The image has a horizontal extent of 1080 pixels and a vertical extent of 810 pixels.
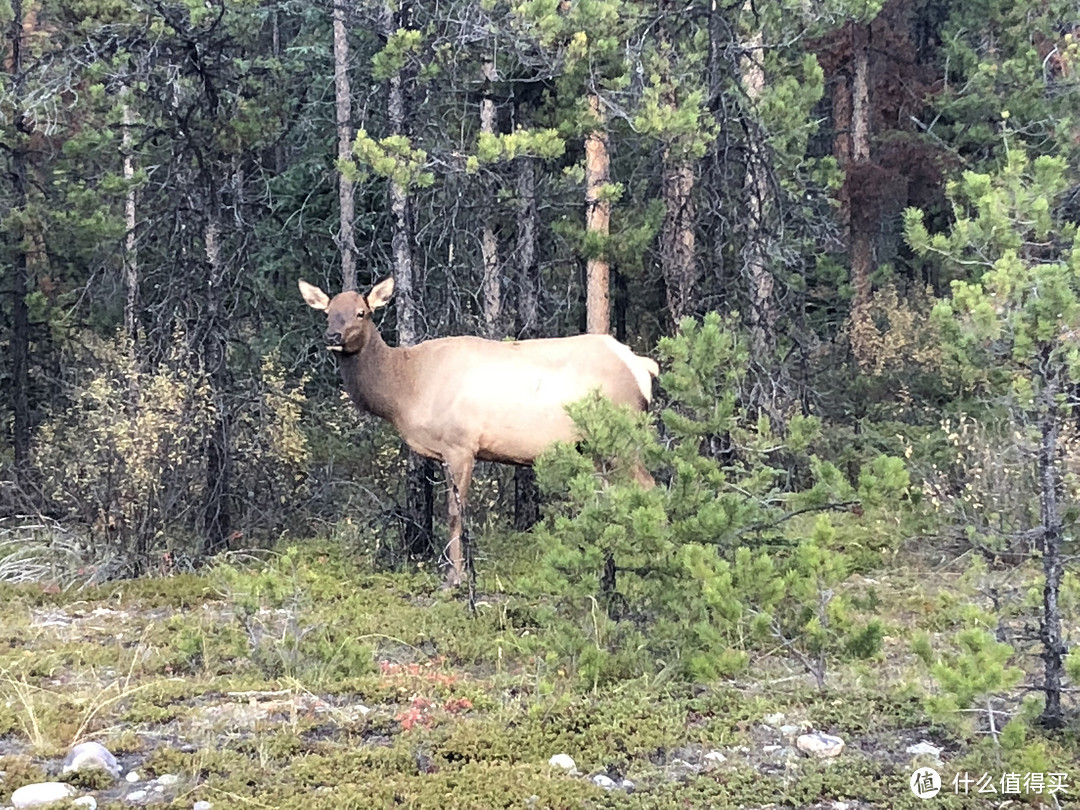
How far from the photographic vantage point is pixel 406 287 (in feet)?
31.3

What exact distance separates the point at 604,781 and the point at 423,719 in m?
1.05

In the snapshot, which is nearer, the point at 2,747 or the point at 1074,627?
the point at 2,747

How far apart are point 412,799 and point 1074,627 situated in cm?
440

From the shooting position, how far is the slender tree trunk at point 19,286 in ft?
41.8

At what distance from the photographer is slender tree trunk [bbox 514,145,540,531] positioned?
10.9 m

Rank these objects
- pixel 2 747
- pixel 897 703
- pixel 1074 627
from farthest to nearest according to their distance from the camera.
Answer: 1. pixel 1074 627
2. pixel 897 703
3. pixel 2 747

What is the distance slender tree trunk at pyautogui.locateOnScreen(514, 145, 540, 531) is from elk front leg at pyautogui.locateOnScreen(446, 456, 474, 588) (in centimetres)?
187

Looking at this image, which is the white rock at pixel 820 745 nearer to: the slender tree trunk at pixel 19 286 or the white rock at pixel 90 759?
the white rock at pixel 90 759

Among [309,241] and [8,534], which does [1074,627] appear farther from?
[309,241]

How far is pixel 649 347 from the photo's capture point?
13836 millimetres

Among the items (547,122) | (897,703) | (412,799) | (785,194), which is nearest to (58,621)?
(412,799)

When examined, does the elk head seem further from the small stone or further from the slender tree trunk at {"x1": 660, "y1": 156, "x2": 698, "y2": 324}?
the small stone

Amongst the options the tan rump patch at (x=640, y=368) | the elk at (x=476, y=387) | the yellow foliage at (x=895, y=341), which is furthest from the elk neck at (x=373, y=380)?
the yellow foliage at (x=895, y=341)

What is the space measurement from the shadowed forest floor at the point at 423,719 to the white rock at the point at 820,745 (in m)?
0.06
